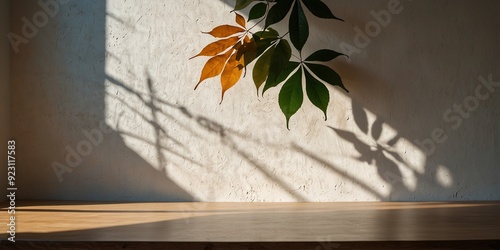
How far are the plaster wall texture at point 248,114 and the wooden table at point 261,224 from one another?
0.10 metres

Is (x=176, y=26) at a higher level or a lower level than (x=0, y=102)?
higher

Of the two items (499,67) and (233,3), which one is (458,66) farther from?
(233,3)

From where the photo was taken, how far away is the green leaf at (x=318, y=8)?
1930 millimetres

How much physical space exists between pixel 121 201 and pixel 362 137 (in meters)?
0.82

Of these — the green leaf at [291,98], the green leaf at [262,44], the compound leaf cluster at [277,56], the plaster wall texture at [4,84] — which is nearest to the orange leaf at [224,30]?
the compound leaf cluster at [277,56]

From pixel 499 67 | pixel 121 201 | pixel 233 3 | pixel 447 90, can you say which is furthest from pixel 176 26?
pixel 499 67

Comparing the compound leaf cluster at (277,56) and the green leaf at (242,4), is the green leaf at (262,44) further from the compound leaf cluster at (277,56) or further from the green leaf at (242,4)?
the green leaf at (242,4)

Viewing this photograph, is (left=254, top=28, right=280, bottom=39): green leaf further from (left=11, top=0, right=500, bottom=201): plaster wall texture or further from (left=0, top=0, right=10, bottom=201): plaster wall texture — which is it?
(left=0, top=0, right=10, bottom=201): plaster wall texture

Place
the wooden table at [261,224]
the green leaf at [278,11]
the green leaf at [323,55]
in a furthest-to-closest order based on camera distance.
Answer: the green leaf at [323,55] < the green leaf at [278,11] < the wooden table at [261,224]

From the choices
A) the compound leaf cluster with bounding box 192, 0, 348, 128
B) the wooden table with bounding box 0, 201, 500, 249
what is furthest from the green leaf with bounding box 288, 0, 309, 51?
the wooden table with bounding box 0, 201, 500, 249

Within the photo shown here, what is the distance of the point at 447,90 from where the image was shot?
2092mm

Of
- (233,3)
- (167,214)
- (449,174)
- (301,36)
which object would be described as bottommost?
(167,214)

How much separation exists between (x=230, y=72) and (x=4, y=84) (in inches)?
28.5

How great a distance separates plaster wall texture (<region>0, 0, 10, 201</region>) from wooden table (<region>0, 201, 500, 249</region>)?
0.61ft
